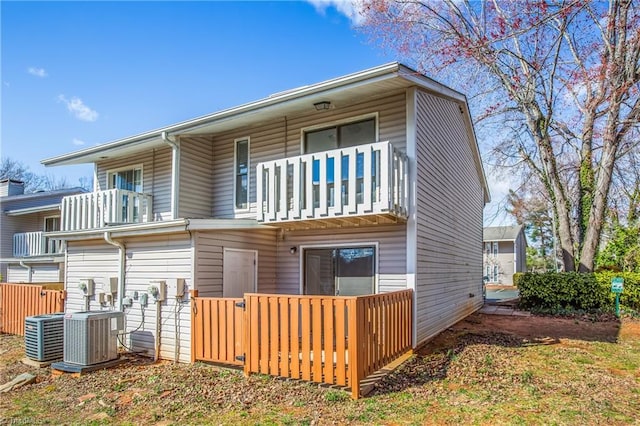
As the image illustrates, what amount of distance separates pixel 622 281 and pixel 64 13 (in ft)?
55.6

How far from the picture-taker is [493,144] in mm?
18969

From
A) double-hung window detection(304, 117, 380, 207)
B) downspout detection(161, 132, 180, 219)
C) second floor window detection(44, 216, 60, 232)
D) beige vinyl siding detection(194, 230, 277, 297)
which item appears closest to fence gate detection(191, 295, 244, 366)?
beige vinyl siding detection(194, 230, 277, 297)

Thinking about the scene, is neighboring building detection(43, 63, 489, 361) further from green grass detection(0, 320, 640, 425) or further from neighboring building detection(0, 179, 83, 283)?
neighboring building detection(0, 179, 83, 283)

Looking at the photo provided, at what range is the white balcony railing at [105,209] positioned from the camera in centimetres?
1087

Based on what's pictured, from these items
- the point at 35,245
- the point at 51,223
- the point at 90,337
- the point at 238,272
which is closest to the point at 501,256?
the point at 238,272

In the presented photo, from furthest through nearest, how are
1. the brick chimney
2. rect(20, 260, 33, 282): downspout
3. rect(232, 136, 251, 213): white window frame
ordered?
the brick chimney → rect(20, 260, 33, 282): downspout → rect(232, 136, 251, 213): white window frame

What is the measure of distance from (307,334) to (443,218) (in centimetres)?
595

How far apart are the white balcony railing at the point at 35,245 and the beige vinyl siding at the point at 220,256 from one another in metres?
14.4

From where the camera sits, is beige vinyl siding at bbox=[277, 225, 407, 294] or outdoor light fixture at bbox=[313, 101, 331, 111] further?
outdoor light fixture at bbox=[313, 101, 331, 111]

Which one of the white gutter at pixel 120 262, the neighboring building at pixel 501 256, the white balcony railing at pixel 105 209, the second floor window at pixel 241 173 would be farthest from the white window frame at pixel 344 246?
the neighboring building at pixel 501 256

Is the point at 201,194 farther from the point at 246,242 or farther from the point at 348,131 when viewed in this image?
the point at 348,131

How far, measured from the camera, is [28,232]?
71.9 ft

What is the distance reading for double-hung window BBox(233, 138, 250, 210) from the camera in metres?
10.8

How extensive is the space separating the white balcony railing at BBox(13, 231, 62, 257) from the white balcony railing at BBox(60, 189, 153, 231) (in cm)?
943
